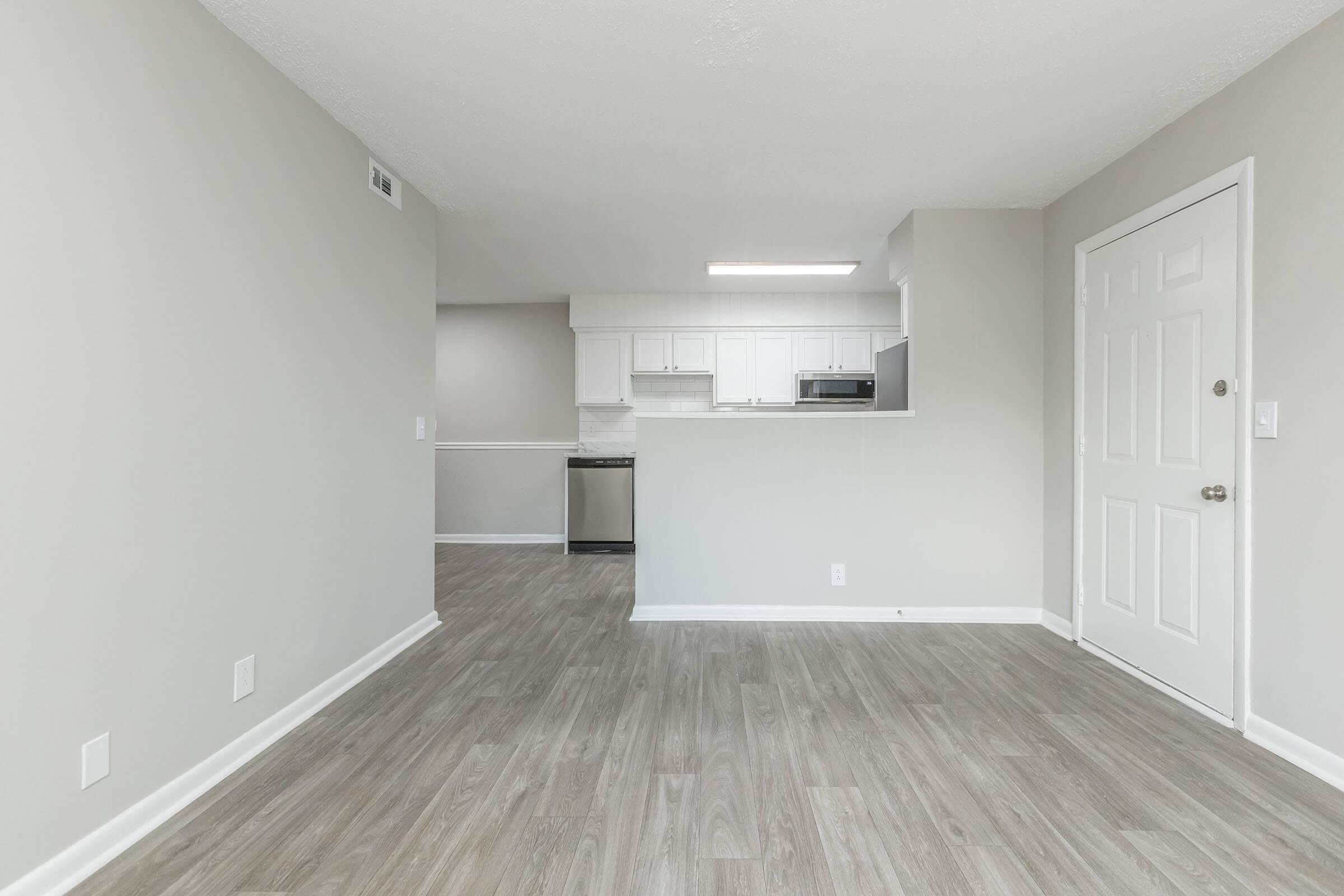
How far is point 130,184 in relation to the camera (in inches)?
65.2

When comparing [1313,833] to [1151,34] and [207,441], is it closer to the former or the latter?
[1151,34]

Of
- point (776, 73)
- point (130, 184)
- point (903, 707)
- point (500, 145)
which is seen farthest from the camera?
point (500, 145)

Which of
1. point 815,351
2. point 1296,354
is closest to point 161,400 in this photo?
point 1296,354

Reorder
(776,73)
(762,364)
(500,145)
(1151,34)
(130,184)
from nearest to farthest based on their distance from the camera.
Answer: (130,184)
(1151,34)
(776,73)
(500,145)
(762,364)

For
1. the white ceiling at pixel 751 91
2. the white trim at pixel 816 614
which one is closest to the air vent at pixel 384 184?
the white ceiling at pixel 751 91

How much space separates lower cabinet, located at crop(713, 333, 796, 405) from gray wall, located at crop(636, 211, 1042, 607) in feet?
7.01

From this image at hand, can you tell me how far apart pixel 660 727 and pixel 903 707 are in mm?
971

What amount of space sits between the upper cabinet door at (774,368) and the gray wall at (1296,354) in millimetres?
3533

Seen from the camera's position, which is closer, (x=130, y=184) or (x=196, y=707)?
(x=130, y=184)

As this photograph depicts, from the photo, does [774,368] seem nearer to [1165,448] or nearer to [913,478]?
[913,478]

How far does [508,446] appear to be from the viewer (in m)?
6.38

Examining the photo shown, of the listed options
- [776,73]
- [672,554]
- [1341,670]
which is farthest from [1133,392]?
[672,554]

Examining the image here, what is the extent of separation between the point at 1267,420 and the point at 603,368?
4.69 meters

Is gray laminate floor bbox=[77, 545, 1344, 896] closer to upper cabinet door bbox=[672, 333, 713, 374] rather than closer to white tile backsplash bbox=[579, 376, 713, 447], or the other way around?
upper cabinet door bbox=[672, 333, 713, 374]
